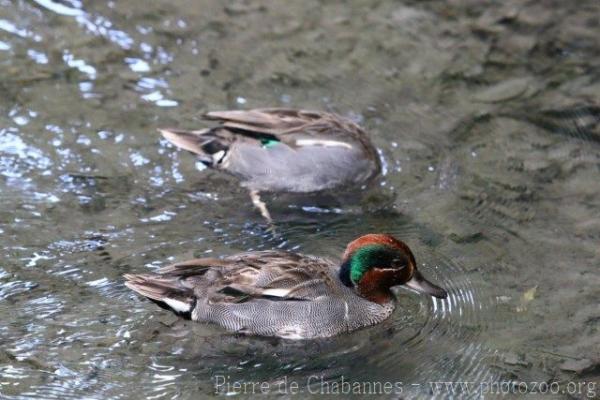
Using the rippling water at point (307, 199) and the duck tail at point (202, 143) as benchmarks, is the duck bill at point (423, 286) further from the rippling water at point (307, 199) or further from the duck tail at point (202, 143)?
the duck tail at point (202, 143)

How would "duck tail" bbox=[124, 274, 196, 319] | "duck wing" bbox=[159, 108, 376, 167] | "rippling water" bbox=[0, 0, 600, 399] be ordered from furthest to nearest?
"duck wing" bbox=[159, 108, 376, 167]
"duck tail" bbox=[124, 274, 196, 319]
"rippling water" bbox=[0, 0, 600, 399]

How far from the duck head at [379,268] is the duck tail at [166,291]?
115cm

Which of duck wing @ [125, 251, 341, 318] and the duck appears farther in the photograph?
the duck

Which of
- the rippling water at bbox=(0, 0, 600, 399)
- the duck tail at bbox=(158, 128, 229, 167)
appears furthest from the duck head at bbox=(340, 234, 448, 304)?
the duck tail at bbox=(158, 128, 229, 167)

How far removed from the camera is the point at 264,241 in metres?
7.86

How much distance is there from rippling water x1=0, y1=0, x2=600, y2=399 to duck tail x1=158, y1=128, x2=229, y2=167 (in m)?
0.20

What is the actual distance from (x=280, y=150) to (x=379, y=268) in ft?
6.72

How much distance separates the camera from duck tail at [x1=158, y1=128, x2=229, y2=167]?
8617 millimetres

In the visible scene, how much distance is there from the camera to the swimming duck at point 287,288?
668 cm

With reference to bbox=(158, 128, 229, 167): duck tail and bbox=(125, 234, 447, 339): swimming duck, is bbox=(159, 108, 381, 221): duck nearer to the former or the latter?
bbox=(158, 128, 229, 167): duck tail

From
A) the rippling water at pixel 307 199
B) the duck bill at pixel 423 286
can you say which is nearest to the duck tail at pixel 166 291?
the rippling water at pixel 307 199

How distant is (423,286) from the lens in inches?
278

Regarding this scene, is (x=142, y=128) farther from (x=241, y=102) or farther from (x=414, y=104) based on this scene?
(x=414, y=104)

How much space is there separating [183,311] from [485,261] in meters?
2.47
